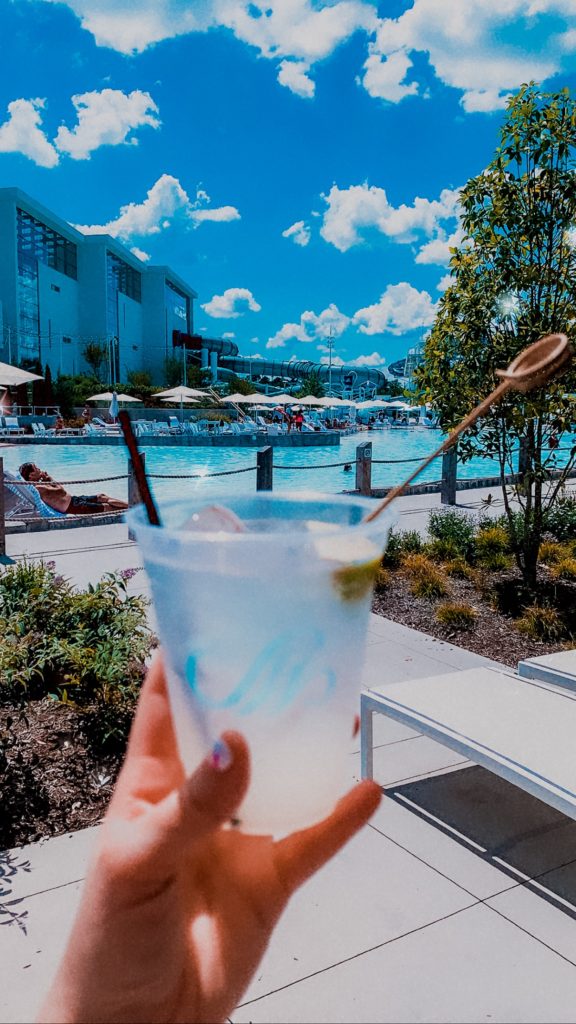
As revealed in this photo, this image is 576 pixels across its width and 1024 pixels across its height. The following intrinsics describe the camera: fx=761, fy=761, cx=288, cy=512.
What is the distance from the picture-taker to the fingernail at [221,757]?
2.44ft

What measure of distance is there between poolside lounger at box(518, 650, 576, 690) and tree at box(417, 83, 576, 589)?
2453 mm

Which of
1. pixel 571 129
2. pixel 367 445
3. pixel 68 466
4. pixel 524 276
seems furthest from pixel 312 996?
pixel 68 466

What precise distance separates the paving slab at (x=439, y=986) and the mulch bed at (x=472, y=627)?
2971 millimetres

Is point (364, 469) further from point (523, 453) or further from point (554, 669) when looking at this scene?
point (554, 669)

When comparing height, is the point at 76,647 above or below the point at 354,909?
above

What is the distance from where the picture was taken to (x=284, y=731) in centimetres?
83

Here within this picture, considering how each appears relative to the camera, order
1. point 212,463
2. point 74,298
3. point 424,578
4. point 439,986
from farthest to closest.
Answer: point 74,298 < point 212,463 < point 424,578 < point 439,986

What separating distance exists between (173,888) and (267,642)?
0.87 ft

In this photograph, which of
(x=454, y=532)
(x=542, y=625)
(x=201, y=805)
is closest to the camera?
(x=201, y=805)

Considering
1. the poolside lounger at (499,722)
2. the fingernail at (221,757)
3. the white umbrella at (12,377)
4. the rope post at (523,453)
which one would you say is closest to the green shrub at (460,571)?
the rope post at (523,453)

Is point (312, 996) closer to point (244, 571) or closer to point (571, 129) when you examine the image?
point (244, 571)

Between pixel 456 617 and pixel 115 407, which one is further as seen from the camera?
pixel 115 407

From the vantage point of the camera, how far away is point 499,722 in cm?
335

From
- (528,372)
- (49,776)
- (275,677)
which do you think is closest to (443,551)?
(49,776)
